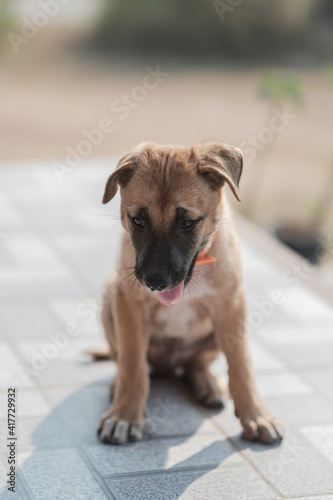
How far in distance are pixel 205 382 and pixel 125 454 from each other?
0.84 metres

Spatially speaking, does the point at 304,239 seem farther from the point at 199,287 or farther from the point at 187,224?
the point at 187,224

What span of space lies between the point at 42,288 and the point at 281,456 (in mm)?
2797

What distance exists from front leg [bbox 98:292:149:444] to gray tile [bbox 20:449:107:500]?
0.30m

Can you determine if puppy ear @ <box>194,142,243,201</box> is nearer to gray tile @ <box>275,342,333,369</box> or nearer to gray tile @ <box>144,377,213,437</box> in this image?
gray tile @ <box>144,377,213,437</box>

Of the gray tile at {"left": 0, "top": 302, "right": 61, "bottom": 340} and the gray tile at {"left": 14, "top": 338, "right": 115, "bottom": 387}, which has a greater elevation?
the gray tile at {"left": 14, "top": 338, "right": 115, "bottom": 387}

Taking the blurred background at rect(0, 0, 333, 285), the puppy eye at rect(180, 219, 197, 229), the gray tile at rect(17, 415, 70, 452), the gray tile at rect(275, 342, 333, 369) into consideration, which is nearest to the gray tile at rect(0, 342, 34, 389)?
the gray tile at rect(17, 415, 70, 452)

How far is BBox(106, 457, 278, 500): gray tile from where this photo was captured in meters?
4.01

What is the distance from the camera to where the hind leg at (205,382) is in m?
4.92

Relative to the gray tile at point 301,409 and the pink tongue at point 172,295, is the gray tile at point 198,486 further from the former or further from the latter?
the pink tongue at point 172,295

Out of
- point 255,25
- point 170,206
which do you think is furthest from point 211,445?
point 255,25

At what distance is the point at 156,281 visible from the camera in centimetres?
394

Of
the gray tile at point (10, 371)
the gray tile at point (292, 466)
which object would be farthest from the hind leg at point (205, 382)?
the gray tile at point (10, 371)

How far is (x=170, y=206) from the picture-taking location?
401 cm

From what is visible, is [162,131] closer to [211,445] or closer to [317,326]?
[317,326]
